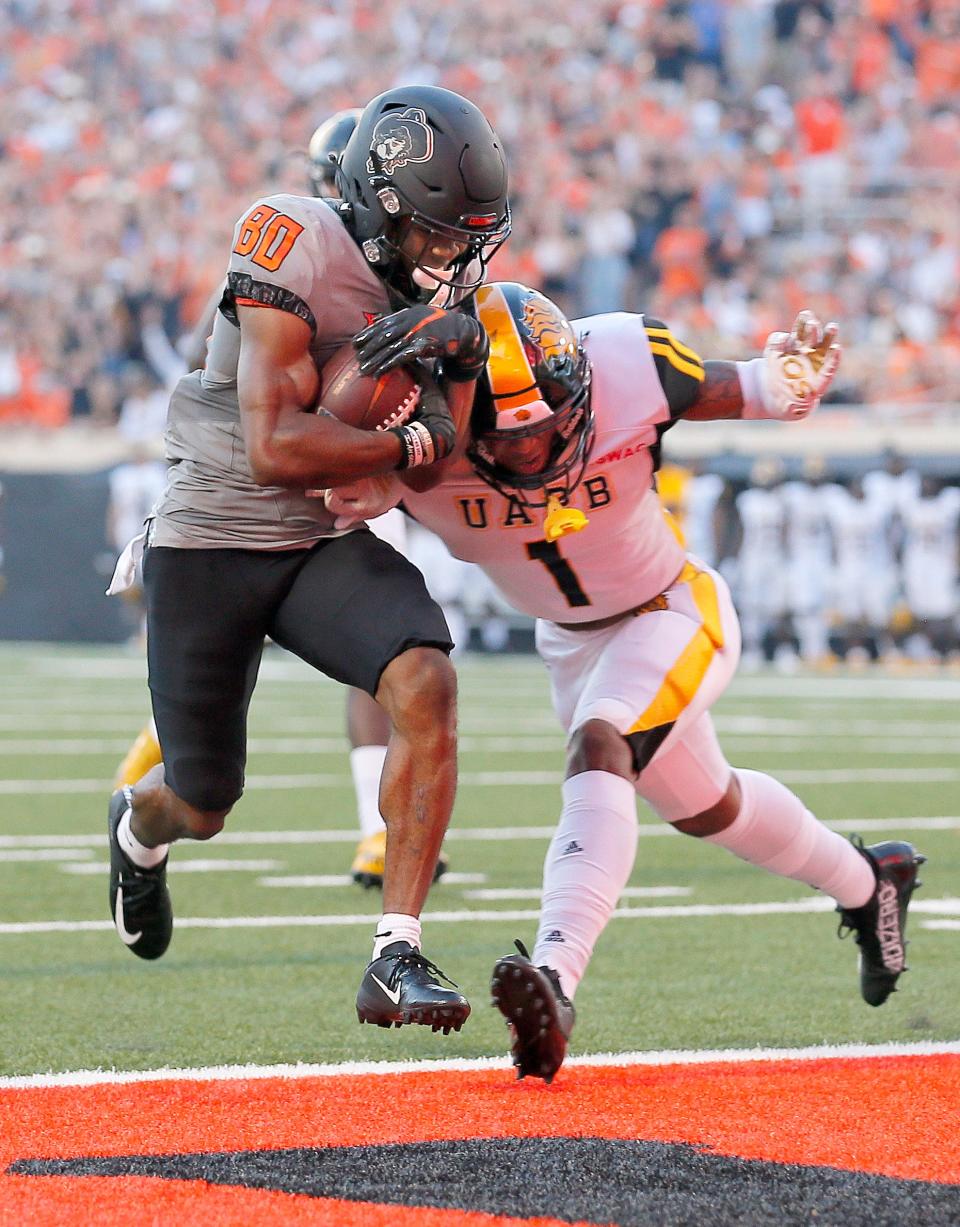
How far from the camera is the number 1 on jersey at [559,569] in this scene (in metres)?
3.83

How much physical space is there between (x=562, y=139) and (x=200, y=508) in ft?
47.1

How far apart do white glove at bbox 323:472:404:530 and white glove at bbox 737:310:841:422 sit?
2.60ft

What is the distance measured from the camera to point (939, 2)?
55.6ft

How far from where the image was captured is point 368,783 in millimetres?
A: 5473

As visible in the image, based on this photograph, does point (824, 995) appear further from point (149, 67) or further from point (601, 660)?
point (149, 67)

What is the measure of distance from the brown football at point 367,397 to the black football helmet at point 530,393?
23cm

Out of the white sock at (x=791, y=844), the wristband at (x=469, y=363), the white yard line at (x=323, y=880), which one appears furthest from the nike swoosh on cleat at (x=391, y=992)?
the white yard line at (x=323, y=880)

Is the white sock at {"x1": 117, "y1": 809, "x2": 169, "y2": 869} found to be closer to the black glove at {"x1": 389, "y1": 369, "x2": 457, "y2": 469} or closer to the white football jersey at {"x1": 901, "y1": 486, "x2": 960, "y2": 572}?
the black glove at {"x1": 389, "y1": 369, "x2": 457, "y2": 469}

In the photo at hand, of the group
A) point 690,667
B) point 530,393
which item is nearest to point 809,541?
point 690,667

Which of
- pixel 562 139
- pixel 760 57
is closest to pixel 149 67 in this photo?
pixel 562 139

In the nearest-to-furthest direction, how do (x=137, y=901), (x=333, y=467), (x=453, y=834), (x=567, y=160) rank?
(x=333, y=467), (x=137, y=901), (x=453, y=834), (x=567, y=160)

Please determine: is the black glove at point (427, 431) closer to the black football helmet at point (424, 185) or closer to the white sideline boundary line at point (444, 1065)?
the black football helmet at point (424, 185)

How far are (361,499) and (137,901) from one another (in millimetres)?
1163

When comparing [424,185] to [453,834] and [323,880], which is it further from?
[453,834]
